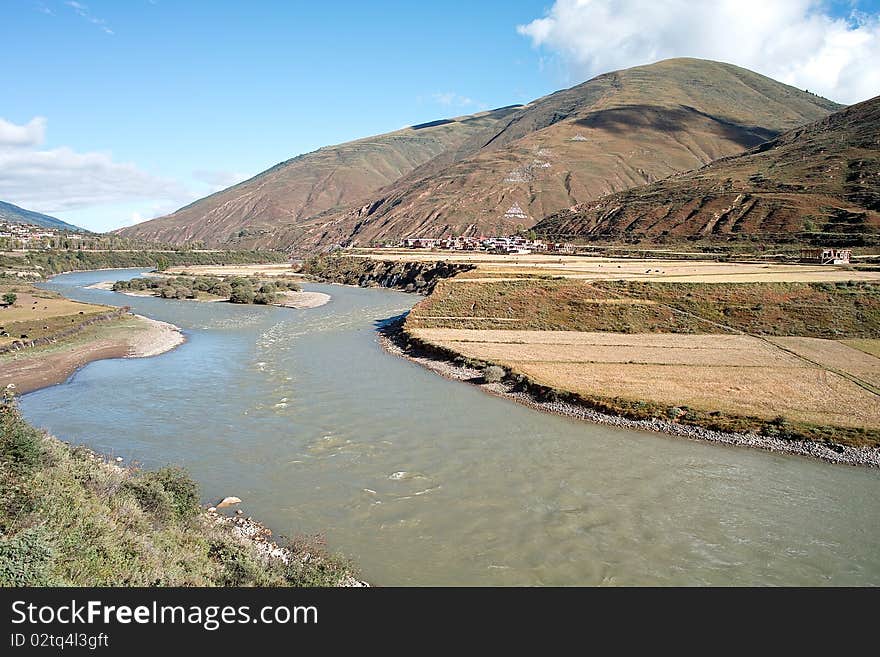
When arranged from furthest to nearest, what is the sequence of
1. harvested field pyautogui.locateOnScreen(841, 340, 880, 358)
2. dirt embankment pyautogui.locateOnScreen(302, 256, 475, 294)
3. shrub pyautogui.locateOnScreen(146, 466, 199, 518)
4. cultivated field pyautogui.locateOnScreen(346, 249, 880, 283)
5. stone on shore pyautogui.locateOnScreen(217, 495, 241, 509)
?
dirt embankment pyautogui.locateOnScreen(302, 256, 475, 294) < cultivated field pyautogui.locateOnScreen(346, 249, 880, 283) < harvested field pyautogui.locateOnScreen(841, 340, 880, 358) < stone on shore pyautogui.locateOnScreen(217, 495, 241, 509) < shrub pyautogui.locateOnScreen(146, 466, 199, 518)

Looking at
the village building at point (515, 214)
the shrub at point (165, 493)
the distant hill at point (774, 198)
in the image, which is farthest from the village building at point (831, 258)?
the village building at point (515, 214)

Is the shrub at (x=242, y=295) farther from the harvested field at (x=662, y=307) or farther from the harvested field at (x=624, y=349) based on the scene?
the harvested field at (x=624, y=349)

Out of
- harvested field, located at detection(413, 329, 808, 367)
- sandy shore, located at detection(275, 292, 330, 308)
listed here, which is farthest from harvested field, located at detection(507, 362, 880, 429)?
sandy shore, located at detection(275, 292, 330, 308)

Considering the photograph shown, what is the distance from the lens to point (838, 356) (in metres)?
36.4

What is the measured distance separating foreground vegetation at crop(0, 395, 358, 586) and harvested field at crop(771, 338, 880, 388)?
32.6 meters

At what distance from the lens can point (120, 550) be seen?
38.8 feet

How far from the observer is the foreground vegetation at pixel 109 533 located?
10.4 m

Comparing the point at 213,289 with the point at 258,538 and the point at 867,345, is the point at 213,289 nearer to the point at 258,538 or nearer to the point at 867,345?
the point at 258,538

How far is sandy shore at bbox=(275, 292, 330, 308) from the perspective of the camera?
8115 cm

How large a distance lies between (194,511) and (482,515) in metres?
9.14

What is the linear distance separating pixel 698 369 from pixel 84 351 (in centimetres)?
4684

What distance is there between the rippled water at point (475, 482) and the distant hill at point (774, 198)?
80568 millimetres

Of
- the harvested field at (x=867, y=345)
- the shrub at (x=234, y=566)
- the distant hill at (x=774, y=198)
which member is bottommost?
the shrub at (x=234, y=566)

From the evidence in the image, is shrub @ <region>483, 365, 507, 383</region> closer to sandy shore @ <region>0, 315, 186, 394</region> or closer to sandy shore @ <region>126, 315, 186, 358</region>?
sandy shore @ <region>0, 315, 186, 394</region>
